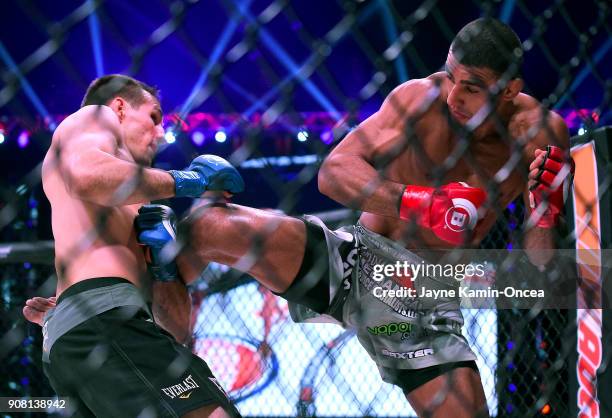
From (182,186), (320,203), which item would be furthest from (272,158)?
(182,186)

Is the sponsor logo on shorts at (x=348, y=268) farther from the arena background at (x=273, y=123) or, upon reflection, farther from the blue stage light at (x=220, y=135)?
the blue stage light at (x=220, y=135)

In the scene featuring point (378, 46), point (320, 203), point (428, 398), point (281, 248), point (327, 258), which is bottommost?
point (320, 203)

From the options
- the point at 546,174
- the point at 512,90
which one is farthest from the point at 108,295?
the point at 512,90

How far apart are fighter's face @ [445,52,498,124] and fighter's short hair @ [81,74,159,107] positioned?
2.11 feet

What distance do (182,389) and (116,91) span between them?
26.4 inches

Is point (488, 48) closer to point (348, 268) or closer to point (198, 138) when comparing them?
point (348, 268)

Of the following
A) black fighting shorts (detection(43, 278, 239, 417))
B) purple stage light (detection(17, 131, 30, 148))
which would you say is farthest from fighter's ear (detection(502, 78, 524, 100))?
purple stage light (detection(17, 131, 30, 148))

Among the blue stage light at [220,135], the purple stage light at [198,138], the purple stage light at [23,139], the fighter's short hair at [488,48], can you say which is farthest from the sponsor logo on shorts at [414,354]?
the purple stage light at [23,139]

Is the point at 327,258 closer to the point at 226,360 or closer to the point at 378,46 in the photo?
the point at 226,360

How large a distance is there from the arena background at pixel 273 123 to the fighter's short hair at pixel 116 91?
8cm

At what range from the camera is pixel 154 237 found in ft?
4.61

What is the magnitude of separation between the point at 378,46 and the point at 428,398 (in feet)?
10.8

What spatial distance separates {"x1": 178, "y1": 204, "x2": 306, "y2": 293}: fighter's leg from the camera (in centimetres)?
138

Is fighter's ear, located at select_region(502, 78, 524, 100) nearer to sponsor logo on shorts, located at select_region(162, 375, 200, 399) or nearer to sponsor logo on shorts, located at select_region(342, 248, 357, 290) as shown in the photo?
sponsor logo on shorts, located at select_region(342, 248, 357, 290)
